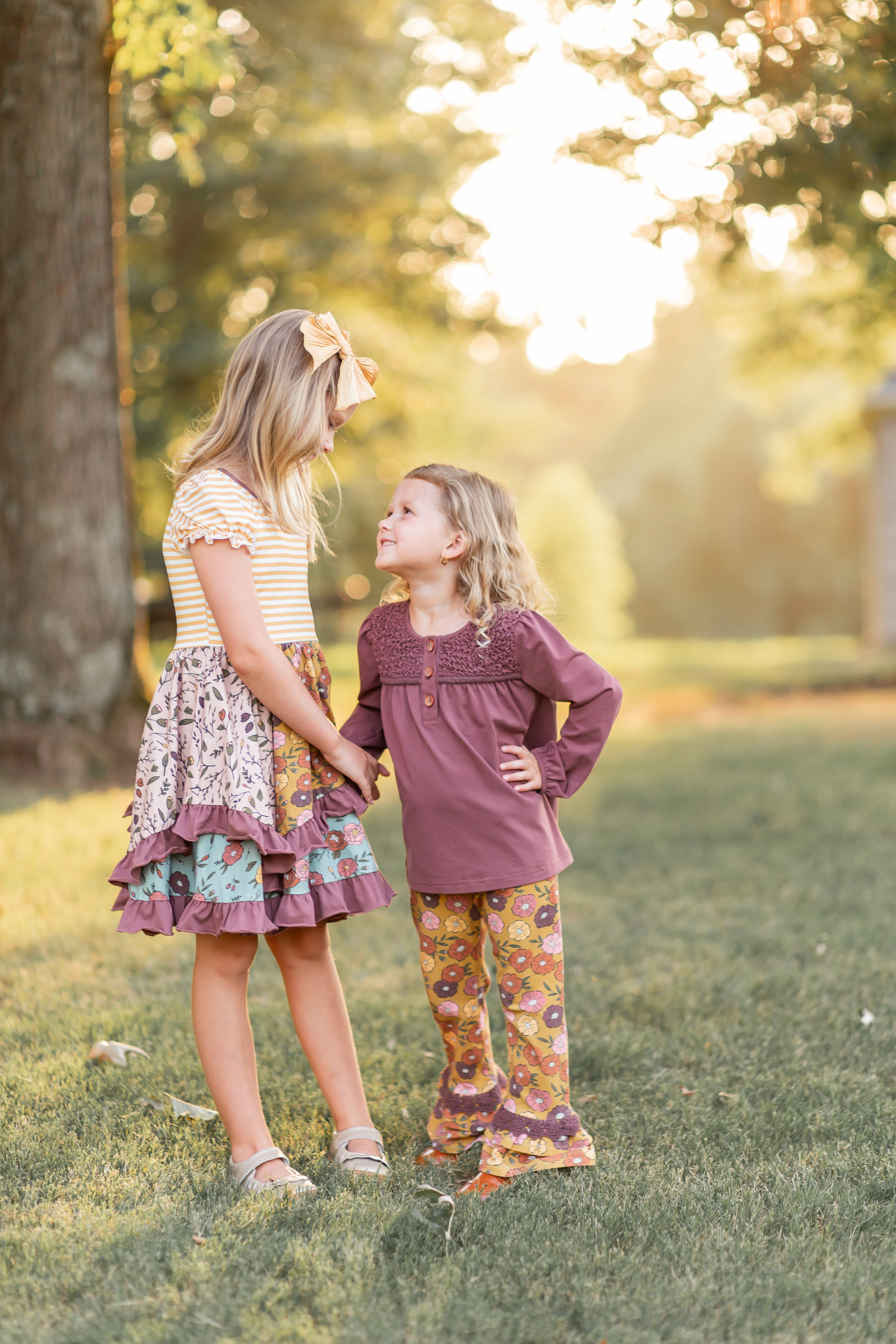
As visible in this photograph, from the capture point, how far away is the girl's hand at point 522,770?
256 cm

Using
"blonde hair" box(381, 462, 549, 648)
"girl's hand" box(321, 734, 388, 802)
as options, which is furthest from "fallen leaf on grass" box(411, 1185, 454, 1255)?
"blonde hair" box(381, 462, 549, 648)

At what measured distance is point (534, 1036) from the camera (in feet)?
8.45

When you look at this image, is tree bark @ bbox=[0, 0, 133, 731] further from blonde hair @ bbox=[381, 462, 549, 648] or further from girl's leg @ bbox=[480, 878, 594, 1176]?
girl's leg @ bbox=[480, 878, 594, 1176]

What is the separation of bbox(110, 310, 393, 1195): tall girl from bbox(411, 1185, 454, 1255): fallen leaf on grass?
0.48ft

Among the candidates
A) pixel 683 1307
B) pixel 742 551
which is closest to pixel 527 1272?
pixel 683 1307

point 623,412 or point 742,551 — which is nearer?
point 742,551

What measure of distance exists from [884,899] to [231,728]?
317 centimetres

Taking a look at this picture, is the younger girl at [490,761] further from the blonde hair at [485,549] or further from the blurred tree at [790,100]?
the blurred tree at [790,100]

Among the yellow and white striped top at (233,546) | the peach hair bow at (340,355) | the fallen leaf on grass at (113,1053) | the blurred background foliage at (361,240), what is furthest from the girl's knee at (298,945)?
the peach hair bow at (340,355)

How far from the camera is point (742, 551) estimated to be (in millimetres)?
38969

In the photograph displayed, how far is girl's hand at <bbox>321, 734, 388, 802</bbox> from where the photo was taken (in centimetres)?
254

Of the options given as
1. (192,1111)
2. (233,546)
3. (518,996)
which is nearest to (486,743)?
(518,996)

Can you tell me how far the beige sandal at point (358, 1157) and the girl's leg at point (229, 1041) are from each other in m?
0.15

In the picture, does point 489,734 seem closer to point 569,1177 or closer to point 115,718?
point 569,1177
